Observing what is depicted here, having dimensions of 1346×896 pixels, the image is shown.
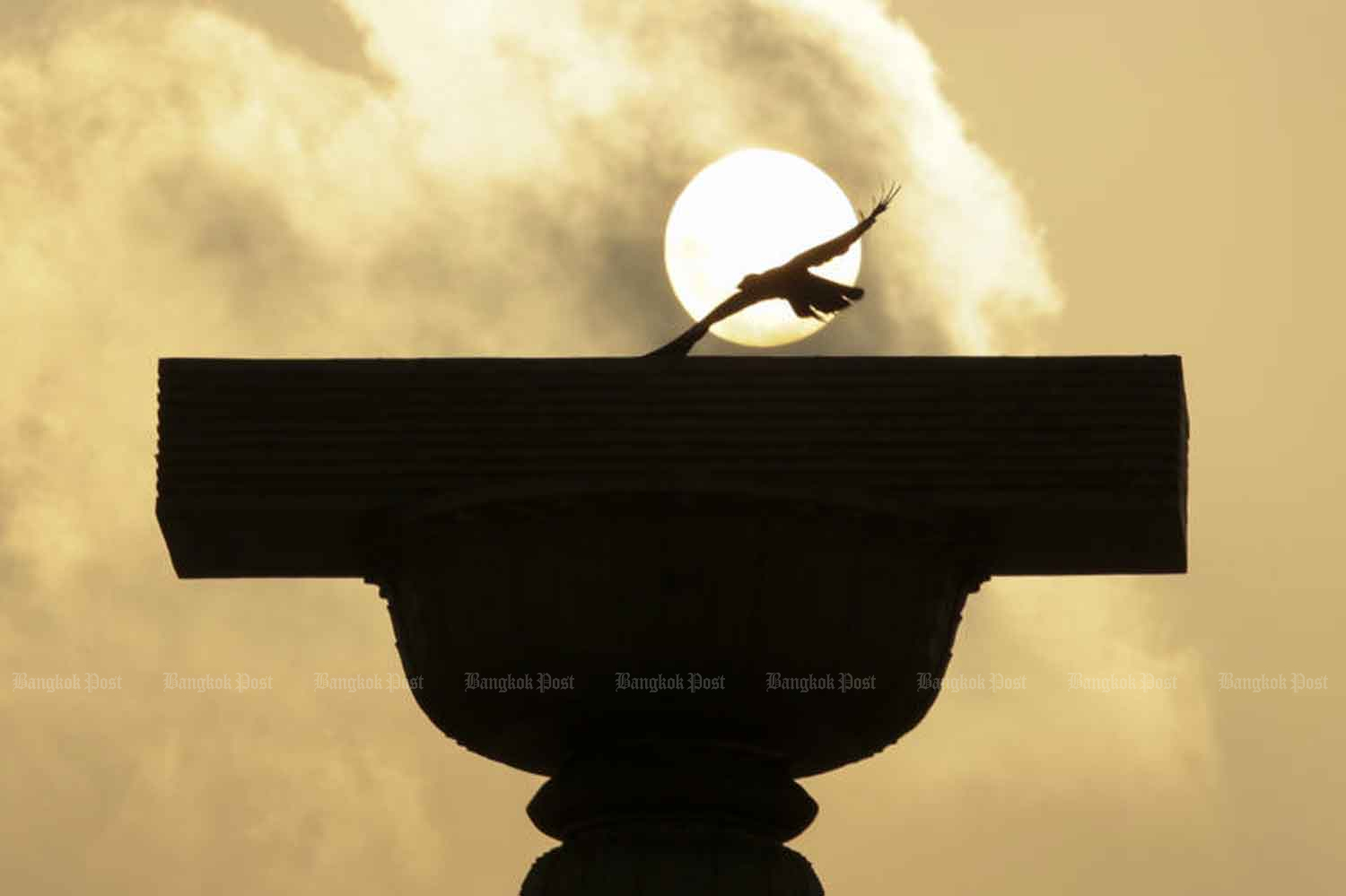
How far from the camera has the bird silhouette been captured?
198ft

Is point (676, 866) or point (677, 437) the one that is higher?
point (677, 437)

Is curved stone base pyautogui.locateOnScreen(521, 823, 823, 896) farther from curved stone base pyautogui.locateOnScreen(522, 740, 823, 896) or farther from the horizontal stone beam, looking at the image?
the horizontal stone beam

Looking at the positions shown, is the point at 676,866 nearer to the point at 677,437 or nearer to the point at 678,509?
the point at 678,509

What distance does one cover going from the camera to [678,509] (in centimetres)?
5659

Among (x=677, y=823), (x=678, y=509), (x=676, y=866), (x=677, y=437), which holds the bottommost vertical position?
(x=676, y=866)

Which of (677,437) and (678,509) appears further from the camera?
(677,437)

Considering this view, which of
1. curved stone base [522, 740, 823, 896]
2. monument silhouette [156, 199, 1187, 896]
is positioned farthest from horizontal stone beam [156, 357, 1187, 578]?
curved stone base [522, 740, 823, 896]

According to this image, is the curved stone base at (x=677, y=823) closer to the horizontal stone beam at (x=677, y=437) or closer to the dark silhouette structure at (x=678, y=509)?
the dark silhouette structure at (x=678, y=509)

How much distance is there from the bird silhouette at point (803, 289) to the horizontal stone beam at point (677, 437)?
2756mm

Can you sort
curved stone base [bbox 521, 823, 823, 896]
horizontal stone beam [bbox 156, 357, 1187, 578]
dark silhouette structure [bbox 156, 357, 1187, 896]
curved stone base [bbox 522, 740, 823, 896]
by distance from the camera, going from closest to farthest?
1. dark silhouette structure [bbox 156, 357, 1187, 896]
2. horizontal stone beam [bbox 156, 357, 1187, 578]
3. curved stone base [bbox 521, 823, 823, 896]
4. curved stone base [bbox 522, 740, 823, 896]

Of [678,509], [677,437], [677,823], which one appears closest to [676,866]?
[677,823]

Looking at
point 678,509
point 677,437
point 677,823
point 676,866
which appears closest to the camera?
point 678,509

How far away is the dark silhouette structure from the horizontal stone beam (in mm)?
38

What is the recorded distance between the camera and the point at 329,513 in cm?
5750
